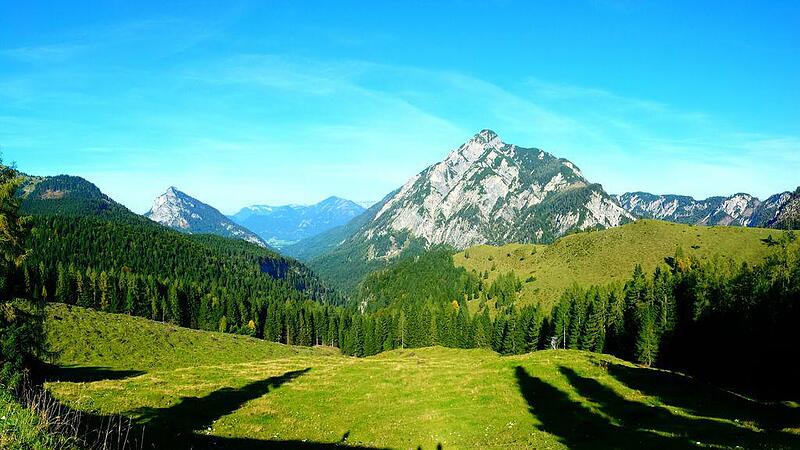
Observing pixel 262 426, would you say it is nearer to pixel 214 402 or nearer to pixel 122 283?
pixel 214 402

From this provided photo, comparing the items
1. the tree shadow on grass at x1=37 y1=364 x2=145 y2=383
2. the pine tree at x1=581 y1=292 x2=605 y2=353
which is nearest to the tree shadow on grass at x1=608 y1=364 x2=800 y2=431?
the tree shadow on grass at x1=37 y1=364 x2=145 y2=383

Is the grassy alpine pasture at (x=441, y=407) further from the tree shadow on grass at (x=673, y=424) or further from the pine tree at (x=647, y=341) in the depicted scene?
the pine tree at (x=647, y=341)

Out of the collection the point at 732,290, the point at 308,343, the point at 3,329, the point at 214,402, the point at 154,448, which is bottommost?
the point at 308,343

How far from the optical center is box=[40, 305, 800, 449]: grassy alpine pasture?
28047 mm

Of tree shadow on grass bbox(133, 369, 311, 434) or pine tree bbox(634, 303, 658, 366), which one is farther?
pine tree bbox(634, 303, 658, 366)

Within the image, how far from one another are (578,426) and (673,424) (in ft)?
19.6

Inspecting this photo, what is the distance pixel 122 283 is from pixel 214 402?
14133cm

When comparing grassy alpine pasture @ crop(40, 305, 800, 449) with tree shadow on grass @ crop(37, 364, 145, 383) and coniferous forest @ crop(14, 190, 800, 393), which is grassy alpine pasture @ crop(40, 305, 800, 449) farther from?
tree shadow on grass @ crop(37, 364, 145, 383)

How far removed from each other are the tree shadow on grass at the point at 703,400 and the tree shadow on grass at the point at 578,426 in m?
7.69

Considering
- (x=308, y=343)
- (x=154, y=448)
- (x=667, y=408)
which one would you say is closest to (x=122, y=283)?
(x=308, y=343)

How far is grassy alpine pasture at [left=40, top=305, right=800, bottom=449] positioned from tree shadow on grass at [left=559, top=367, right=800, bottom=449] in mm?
92

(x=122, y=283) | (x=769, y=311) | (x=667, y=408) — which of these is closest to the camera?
(x=667, y=408)

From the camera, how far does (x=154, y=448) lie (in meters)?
21.7

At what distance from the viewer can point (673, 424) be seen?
97.0 ft
